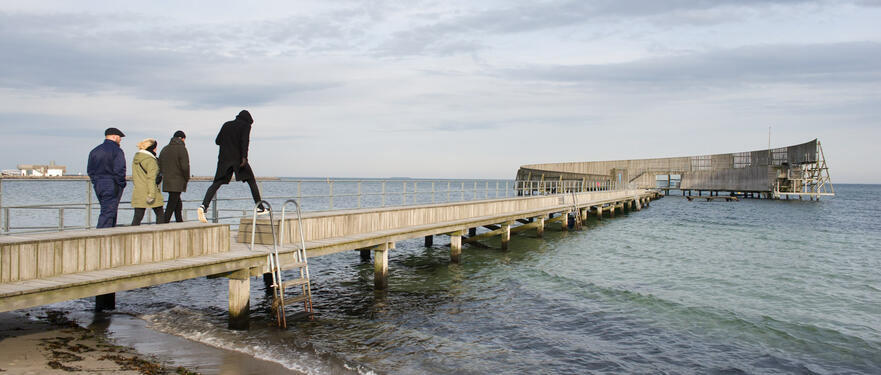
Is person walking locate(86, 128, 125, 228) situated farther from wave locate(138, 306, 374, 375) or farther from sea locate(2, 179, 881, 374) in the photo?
wave locate(138, 306, 374, 375)

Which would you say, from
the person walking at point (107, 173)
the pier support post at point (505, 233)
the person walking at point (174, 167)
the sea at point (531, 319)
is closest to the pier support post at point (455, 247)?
the sea at point (531, 319)

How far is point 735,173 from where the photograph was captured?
269ft

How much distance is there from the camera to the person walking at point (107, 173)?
844cm

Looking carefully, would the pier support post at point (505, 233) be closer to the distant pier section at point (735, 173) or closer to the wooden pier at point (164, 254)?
the wooden pier at point (164, 254)

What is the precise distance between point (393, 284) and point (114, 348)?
7326mm

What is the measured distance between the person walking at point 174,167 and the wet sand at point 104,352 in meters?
2.11

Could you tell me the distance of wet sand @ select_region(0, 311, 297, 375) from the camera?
22.8ft

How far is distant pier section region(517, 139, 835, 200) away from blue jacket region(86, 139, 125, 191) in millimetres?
61194

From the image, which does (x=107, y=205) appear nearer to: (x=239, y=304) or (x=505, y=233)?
(x=239, y=304)

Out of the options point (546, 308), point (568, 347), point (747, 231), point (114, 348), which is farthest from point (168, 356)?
point (747, 231)

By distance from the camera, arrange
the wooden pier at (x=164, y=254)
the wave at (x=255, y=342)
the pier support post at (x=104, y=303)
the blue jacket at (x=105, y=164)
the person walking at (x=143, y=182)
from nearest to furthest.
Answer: the wooden pier at (x=164, y=254) < the wave at (x=255, y=342) < the blue jacket at (x=105, y=164) < the person walking at (x=143, y=182) < the pier support post at (x=104, y=303)

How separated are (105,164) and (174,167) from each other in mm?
1118

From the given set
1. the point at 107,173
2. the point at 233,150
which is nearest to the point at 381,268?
the point at 233,150

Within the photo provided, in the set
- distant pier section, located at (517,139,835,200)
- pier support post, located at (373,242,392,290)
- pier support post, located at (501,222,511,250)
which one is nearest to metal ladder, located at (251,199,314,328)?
pier support post, located at (373,242,392,290)
